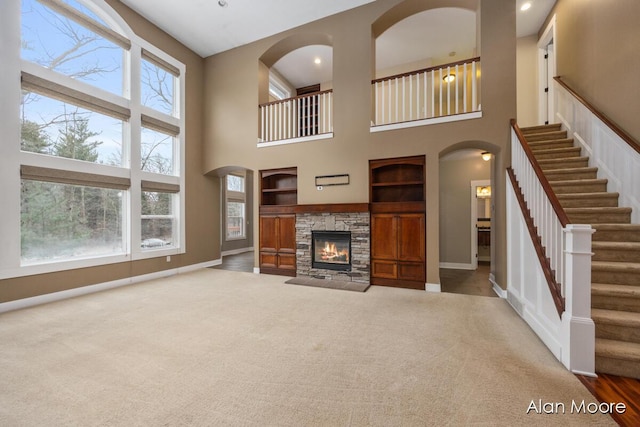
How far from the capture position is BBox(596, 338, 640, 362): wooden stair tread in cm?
202

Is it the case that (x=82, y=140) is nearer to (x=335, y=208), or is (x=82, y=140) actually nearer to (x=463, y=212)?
(x=335, y=208)

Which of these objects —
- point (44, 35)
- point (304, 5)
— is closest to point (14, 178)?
point (44, 35)

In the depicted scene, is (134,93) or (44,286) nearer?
(44,286)

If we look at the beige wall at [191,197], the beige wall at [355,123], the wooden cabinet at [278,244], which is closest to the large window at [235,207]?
the beige wall at [191,197]

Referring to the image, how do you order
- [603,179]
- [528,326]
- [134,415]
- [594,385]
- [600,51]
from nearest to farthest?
[134,415]
[594,385]
[528,326]
[603,179]
[600,51]

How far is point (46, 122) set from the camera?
4.09 m

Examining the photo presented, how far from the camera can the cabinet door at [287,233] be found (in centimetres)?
579

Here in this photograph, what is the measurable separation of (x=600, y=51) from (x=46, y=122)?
8.44 metres

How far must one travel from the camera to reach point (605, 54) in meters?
3.79

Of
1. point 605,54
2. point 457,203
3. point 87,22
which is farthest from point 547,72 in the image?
point 87,22

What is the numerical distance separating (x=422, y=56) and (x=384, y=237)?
5.23 metres

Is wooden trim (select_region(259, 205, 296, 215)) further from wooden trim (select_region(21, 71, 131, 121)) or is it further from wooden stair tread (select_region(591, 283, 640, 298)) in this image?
wooden stair tread (select_region(591, 283, 640, 298))

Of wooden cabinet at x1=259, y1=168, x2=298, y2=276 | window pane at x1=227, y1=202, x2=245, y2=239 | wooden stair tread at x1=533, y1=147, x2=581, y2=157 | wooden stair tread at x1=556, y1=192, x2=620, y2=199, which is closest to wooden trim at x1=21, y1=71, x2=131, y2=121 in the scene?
wooden cabinet at x1=259, y1=168, x2=298, y2=276

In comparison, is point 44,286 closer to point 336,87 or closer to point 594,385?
point 336,87
